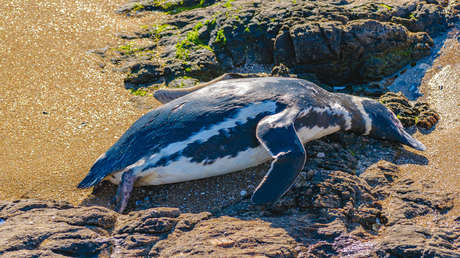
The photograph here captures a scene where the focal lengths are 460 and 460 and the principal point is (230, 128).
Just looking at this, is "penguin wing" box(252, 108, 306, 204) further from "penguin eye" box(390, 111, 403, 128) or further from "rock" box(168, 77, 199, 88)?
"rock" box(168, 77, 199, 88)

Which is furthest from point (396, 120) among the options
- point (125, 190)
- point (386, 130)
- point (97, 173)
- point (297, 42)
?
point (97, 173)

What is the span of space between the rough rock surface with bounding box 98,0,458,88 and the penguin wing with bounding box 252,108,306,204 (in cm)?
241

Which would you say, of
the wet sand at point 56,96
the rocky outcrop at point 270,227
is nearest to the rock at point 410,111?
the rocky outcrop at point 270,227

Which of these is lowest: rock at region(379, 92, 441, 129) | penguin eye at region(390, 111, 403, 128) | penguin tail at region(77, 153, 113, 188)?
rock at region(379, 92, 441, 129)

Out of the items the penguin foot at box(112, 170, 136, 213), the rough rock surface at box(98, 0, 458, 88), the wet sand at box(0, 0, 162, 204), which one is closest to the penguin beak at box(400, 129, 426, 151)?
the rough rock surface at box(98, 0, 458, 88)

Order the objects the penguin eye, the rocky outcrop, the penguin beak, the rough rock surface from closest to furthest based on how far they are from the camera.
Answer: the rocky outcrop → the penguin beak → the penguin eye → the rough rock surface

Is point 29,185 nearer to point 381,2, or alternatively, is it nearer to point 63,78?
point 63,78

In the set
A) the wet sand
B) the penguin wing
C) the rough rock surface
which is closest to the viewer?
the penguin wing

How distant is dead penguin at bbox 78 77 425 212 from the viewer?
3.98 metres

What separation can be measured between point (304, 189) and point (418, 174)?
125 centimetres

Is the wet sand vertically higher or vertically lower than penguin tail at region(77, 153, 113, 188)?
higher

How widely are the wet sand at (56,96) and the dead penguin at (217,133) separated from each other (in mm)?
588

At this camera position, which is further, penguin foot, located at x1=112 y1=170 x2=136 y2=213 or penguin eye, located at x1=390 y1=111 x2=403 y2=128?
penguin eye, located at x1=390 y1=111 x2=403 y2=128

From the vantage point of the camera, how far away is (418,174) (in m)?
4.16
